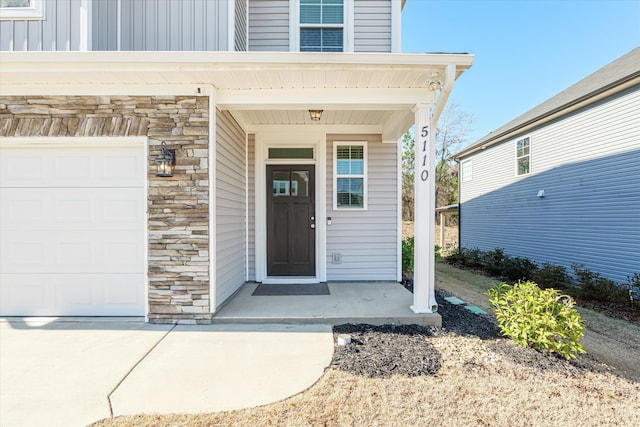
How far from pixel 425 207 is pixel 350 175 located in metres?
2.05

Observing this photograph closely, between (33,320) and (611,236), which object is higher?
(611,236)

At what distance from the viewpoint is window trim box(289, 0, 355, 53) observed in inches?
199

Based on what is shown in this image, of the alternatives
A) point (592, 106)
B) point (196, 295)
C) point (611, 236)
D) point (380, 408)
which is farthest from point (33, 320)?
point (592, 106)

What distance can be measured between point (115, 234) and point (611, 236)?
26.5 ft

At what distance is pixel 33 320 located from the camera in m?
3.60

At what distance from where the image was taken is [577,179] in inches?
267

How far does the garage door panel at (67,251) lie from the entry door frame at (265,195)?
6.58 ft

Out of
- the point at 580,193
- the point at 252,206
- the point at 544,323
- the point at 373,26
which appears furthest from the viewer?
the point at 580,193

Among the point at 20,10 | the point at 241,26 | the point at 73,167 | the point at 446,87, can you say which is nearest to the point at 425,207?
the point at 446,87

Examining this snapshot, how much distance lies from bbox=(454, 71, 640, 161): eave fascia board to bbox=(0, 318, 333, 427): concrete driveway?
6.66 metres

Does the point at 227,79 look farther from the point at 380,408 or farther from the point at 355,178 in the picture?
the point at 380,408

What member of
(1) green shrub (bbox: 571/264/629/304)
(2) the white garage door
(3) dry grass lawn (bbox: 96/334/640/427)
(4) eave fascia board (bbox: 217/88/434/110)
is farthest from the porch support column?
(1) green shrub (bbox: 571/264/629/304)

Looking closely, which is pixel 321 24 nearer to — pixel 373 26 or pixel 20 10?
pixel 373 26

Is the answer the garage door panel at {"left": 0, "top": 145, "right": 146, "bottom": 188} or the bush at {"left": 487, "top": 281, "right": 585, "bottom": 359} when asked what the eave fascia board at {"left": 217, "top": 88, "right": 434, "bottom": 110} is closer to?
the garage door panel at {"left": 0, "top": 145, "right": 146, "bottom": 188}
